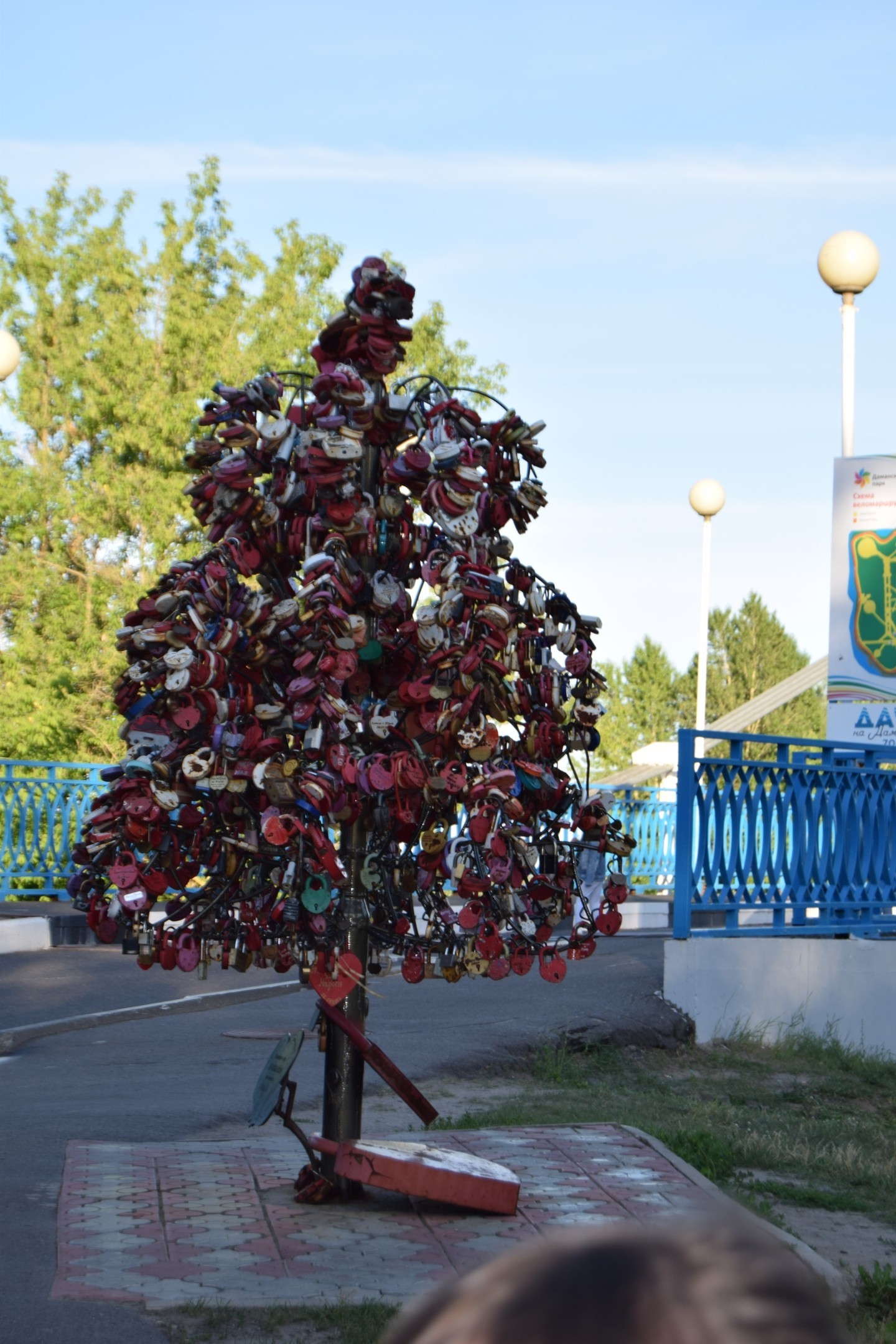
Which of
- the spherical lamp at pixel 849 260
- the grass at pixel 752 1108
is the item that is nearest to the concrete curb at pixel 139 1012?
the grass at pixel 752 1108

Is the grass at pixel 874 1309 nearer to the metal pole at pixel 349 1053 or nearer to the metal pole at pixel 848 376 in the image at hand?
the metal pole at pixel 349 1053

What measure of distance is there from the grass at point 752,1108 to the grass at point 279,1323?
2.49 m

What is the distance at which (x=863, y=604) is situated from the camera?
45.2 ft

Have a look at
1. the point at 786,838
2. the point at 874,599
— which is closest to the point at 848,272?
the point at 874,599

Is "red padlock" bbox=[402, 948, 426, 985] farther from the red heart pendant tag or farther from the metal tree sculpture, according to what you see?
the red heart pendant tag

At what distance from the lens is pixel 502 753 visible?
598 centimetres

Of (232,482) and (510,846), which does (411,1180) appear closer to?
(510,846)

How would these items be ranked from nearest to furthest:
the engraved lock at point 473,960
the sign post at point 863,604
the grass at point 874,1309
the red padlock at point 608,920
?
the grass at point 874,1309 < the engraved lock at point 473,960 < the red padlock at point 608,920 < the sign post at point 863,604

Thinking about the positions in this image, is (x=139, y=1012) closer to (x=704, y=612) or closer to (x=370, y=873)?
(x=370, y=873)

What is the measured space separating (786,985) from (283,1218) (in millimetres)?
6561

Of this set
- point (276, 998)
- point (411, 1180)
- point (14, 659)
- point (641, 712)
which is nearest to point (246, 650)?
point (411, 1180)

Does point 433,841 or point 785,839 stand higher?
point 785,839

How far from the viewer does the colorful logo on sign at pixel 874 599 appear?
1367 cm

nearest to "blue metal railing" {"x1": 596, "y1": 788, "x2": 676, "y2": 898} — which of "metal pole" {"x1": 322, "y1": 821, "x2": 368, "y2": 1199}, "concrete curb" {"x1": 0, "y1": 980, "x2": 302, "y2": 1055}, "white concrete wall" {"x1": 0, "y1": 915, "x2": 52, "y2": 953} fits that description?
"white concrete wall" {"x1": 0, "y1": 915, "x2": 52, "y2": 953}
